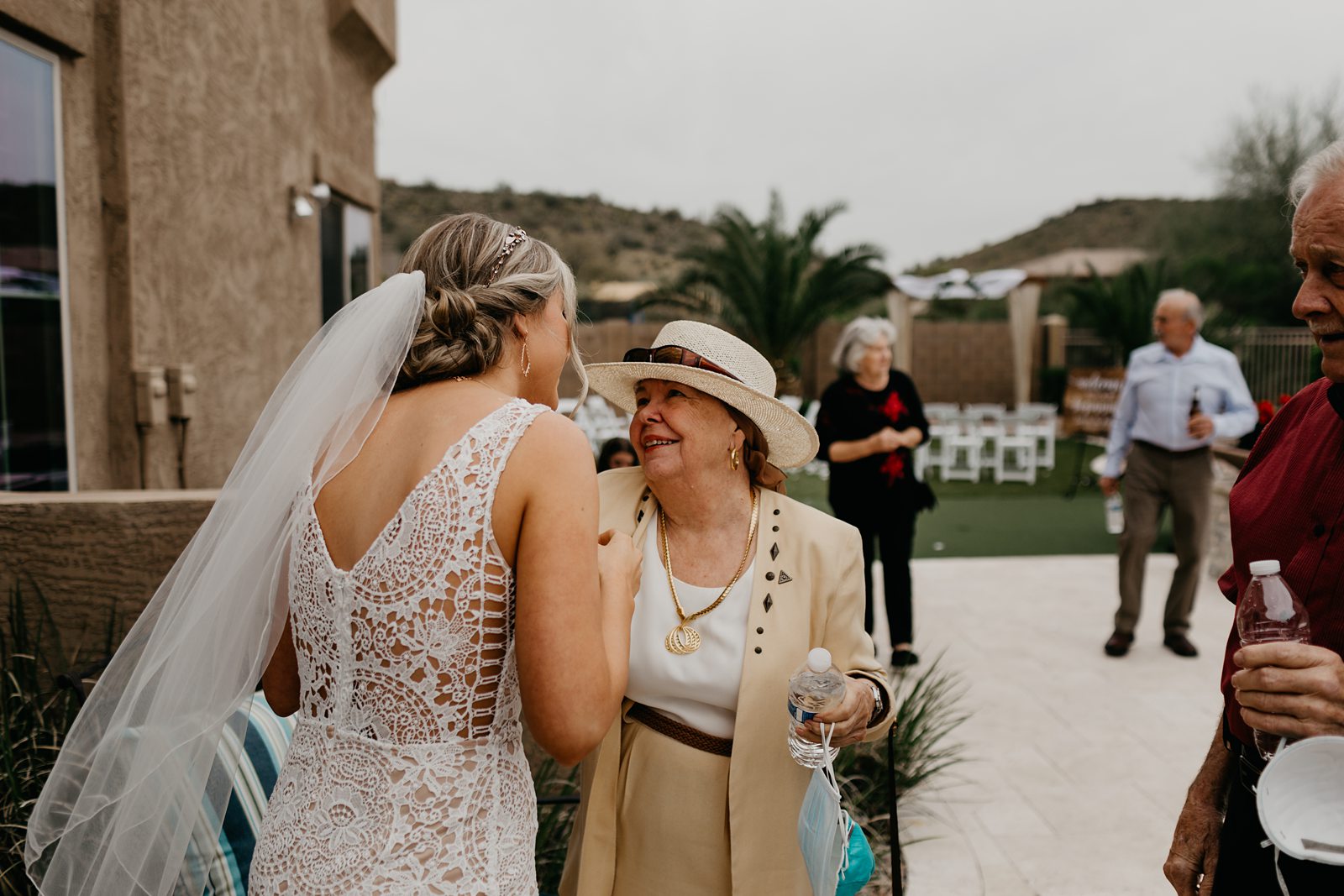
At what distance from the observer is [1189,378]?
605cm

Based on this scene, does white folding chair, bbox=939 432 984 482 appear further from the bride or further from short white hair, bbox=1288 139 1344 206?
the bride

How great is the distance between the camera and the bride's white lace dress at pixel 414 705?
1.45m

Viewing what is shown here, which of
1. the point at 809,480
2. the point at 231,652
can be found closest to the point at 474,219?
the point at 231,652

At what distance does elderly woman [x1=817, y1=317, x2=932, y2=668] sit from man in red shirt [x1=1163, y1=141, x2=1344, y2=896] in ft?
12.8

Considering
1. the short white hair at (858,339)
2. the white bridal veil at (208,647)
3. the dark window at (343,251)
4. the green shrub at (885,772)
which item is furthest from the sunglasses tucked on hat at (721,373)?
the dark window at (343,251)

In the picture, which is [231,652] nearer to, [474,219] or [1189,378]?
[474,219]

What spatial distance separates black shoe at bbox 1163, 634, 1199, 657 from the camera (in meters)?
6.29

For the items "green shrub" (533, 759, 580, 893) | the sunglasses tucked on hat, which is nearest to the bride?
the sunglasses tucked on hat

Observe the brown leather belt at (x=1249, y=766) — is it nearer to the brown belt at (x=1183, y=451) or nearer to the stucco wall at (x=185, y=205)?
the brown belt at (x=1183, y=451)

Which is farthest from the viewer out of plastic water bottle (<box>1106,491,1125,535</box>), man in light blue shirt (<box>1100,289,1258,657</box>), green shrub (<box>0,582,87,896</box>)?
plastic water bottle (<box>1106,491,1125,535</box>)

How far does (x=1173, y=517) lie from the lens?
6039 mm

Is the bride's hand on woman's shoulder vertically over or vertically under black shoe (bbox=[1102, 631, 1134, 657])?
over

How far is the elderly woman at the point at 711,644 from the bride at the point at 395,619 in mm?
605

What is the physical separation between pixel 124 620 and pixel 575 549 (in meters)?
2.68
